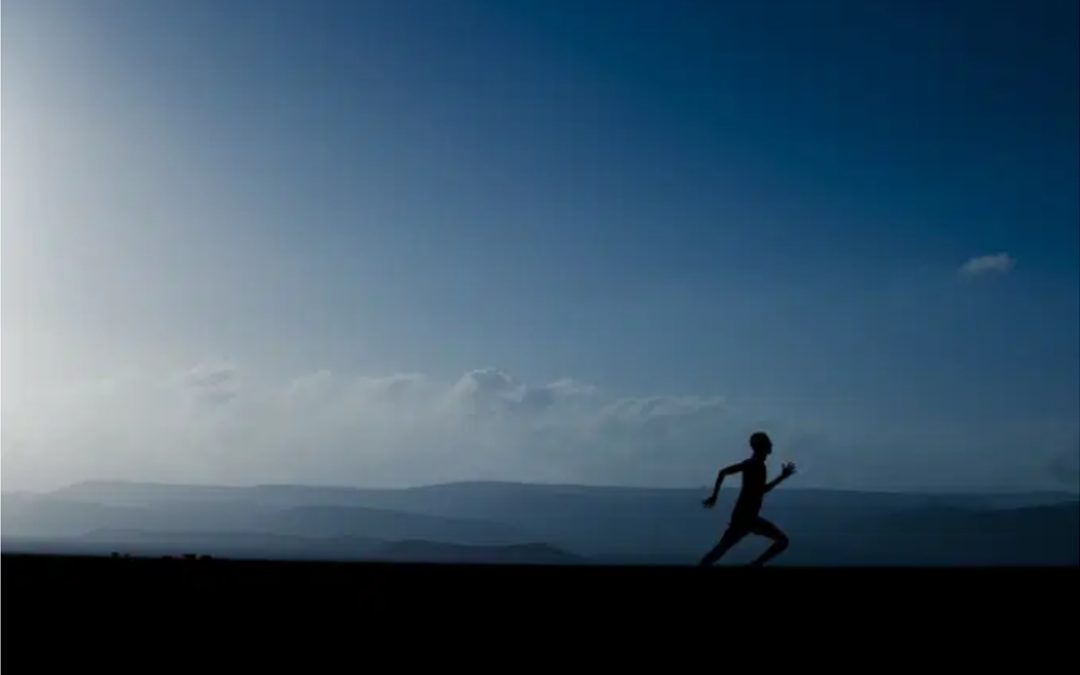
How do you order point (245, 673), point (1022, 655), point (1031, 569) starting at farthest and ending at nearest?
point (1031, 569), point (1022, 655), point (245, 673)

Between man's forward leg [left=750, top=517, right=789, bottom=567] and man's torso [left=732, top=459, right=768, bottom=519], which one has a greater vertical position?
man's torso [left=732, top=459, right=768, bottom=519]

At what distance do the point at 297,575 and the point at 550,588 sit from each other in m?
2.18

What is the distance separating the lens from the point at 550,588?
824 centimetres

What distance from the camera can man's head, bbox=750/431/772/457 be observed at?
13.2 m

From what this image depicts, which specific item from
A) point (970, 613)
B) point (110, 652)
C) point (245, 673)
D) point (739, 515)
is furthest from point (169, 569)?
point (739, 515)

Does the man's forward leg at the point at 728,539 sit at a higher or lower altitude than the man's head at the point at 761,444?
lower

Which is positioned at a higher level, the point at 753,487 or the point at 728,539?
the point at 753,487

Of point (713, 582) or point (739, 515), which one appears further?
point (739, 515)

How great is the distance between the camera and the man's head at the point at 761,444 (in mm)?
13195

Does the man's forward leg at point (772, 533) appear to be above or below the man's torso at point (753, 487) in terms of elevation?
below

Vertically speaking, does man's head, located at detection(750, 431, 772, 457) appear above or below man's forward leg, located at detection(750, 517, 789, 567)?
above

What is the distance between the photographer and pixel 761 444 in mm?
13203

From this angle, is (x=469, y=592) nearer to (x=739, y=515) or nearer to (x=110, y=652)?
(x=110, y=652)

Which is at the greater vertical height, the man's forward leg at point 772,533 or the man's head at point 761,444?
the man's head at point 761,444
